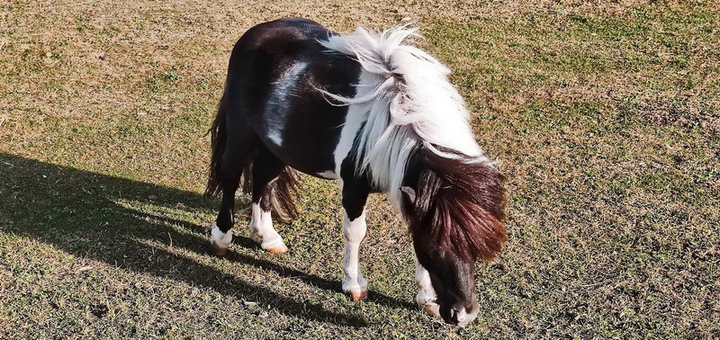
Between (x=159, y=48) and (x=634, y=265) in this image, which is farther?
(x=159, y=48)

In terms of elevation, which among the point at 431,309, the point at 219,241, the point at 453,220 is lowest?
the point at 219,241

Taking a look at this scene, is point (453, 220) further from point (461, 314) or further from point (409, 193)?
point (461, 314)

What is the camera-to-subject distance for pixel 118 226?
17.2 ft

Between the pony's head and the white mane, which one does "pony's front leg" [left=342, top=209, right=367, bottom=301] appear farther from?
the pony's head

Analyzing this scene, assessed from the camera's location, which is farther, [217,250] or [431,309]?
[217,250]

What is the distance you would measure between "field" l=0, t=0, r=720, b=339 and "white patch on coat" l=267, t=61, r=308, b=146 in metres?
0.94

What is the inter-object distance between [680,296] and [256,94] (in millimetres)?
2821


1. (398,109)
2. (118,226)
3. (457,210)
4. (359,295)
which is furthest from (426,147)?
(118,226)

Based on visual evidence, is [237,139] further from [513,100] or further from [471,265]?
[513,100]

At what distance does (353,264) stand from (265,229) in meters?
0.84

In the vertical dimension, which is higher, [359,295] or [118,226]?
[359,295]

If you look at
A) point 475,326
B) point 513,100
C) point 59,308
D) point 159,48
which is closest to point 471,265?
point 475,326

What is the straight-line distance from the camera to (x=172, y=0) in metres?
9.64

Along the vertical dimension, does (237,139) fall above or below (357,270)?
above
